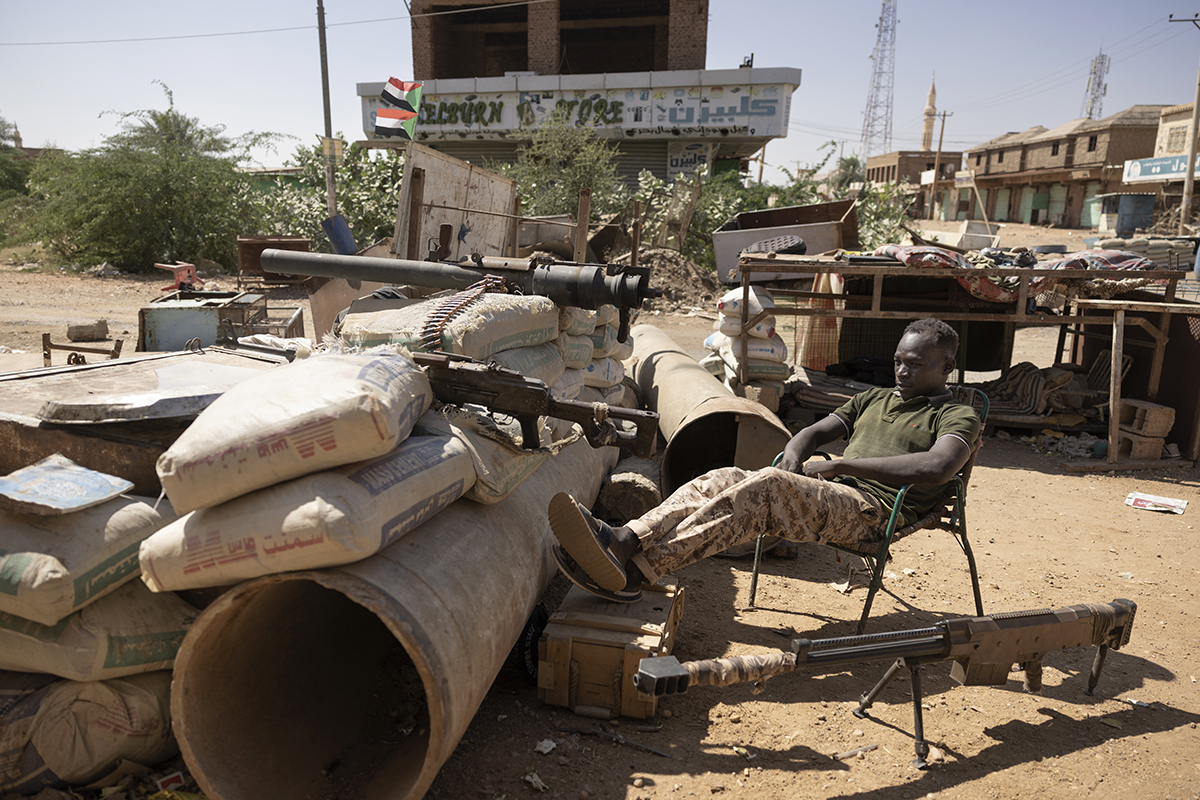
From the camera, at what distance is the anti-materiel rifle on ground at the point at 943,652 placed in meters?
2.40

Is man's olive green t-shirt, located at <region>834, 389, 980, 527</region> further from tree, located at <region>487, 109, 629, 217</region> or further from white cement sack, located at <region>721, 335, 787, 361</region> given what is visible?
tree, located at <region>487, 109, 629, 217</region>

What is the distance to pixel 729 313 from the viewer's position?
7.59 meters

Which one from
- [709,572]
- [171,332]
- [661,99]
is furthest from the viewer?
[661,99]

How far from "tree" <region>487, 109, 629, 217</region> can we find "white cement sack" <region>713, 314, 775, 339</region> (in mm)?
12062

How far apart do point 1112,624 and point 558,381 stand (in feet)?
9.95

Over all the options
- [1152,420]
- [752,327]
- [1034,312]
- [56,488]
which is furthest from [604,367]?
[1152,420]

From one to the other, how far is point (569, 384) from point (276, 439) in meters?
2.72

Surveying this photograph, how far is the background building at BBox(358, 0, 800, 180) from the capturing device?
2406cm

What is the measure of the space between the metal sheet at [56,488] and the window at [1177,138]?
131 ft

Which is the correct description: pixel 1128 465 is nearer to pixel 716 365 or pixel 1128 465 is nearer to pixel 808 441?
pixel 716 365

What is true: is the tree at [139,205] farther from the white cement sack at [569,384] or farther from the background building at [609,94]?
the white cement sack at [569,384]

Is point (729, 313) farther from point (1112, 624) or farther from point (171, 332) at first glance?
point (171, 332)

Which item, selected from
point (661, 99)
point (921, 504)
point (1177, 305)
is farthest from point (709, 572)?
point (661, 99)

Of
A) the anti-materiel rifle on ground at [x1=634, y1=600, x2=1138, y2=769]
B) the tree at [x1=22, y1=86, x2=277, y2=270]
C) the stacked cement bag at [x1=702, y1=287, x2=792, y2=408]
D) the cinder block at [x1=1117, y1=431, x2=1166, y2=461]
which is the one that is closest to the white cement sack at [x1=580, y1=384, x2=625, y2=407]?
the stacked cement bag at [x1=702, y1=287, x2=792, y2=408]
